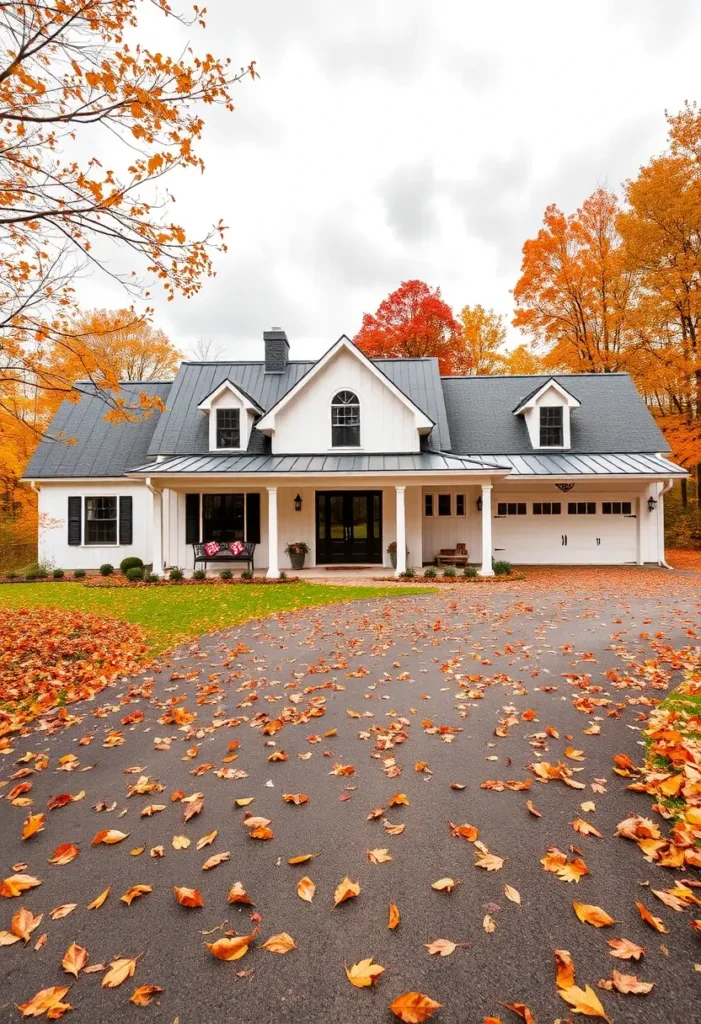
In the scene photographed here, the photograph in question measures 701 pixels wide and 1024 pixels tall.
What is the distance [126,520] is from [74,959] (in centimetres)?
1735

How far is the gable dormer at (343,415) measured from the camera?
1712 cm

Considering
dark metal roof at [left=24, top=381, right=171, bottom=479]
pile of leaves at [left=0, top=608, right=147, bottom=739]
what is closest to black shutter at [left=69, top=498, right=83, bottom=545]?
dark metal roof at [left=24, top=381, right=171, bottom=479]

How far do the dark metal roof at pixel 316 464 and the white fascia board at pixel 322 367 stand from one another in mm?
1048

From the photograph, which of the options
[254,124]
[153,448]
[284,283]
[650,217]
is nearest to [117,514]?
[153,448]

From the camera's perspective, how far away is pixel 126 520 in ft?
59.7

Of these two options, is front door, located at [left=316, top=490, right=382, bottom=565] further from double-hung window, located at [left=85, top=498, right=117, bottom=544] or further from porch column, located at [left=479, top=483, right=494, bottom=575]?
double-hung window, located at [left=85, top=498, right=117, bottom=544]

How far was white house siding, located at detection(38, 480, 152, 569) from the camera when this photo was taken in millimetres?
17969

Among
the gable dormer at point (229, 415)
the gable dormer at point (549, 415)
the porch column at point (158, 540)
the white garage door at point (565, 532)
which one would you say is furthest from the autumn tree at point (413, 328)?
the porch column at point (158, 540)

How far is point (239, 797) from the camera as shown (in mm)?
3607

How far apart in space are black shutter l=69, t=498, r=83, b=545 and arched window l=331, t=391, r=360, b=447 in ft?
30.5

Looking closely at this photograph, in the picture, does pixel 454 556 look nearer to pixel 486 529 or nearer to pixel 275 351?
pixel 486 529

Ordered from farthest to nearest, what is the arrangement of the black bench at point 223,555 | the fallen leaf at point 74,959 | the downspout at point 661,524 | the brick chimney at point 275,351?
1. the brick chimney at point 275,351
2. the downspout at point 661,524
3. the black bench at point 223,555
4. the fallen leaf at point 74,959

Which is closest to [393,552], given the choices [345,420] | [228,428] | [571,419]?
[345,420]

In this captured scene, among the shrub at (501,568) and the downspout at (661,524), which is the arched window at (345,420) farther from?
the downspout at (661,524)
